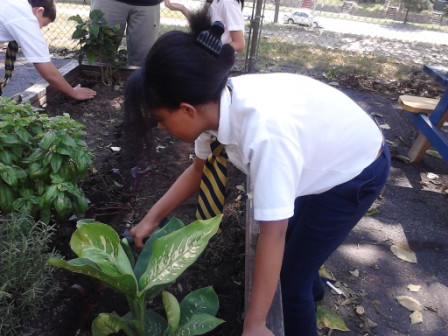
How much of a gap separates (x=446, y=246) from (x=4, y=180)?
2612 millimetres

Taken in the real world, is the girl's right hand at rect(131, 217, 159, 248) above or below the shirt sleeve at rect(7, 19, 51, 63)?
below

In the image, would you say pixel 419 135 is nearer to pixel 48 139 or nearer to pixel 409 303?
pixel 409 303

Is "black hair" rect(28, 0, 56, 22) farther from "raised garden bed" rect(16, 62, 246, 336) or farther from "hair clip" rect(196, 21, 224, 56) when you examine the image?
"hair clip" rect(196, 21, 224, 56)

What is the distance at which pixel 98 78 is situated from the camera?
13.5ft

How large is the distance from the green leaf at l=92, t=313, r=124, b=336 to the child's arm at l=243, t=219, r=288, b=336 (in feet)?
1.33

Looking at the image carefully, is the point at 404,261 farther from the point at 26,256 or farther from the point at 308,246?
the point at 26,256

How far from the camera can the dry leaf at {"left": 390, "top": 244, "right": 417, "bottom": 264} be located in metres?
2.64

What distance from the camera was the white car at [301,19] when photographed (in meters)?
11.5

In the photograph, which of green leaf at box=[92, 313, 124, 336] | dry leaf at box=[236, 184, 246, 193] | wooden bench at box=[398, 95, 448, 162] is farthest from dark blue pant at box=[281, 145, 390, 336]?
wooden bench at box=[398, 95, 448, 162]

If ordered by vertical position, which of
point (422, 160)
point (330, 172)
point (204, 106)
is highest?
point (204, 106)

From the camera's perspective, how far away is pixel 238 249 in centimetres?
216

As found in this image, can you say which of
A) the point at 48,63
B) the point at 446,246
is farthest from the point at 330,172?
the point at 48,63

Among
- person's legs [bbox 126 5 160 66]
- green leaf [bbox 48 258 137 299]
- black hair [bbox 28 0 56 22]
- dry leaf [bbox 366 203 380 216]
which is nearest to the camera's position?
green leaf [bbox 48 258 137 299]

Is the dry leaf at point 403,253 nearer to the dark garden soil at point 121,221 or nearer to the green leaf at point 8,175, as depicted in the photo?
the dark garden soil at point 121,221
